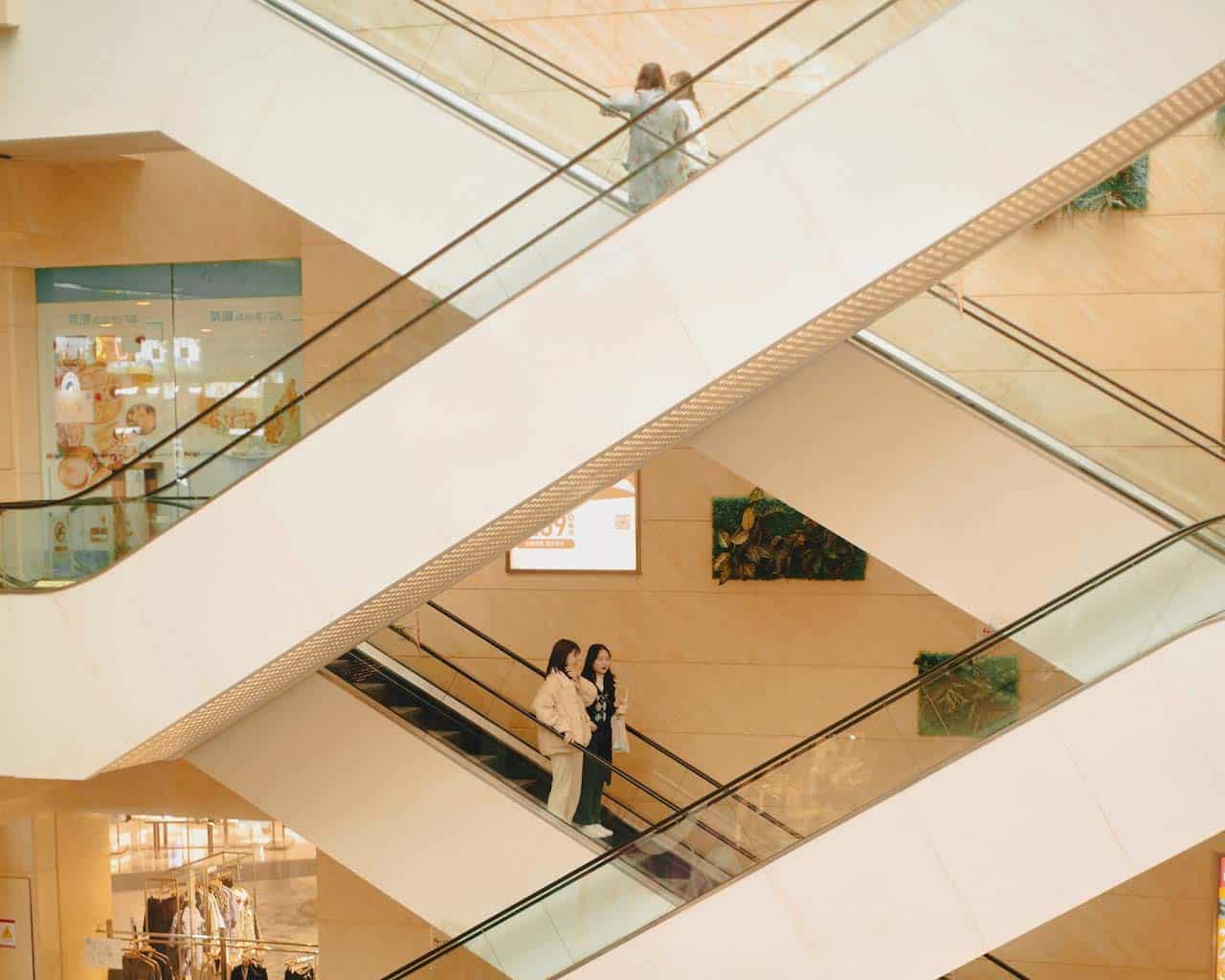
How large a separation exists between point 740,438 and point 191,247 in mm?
6019

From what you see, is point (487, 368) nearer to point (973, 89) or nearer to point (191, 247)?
point (973, 89)

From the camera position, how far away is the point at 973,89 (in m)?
6.48

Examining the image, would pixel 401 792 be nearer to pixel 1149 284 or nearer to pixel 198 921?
pixel 198 921

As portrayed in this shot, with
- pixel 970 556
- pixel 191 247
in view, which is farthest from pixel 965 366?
pixel 191 247

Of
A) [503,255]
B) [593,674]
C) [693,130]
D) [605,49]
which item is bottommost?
[593,674]

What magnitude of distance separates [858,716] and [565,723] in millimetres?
2662

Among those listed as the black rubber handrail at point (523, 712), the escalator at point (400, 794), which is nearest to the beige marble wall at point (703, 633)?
the black rubber handrail at point (523, 712)

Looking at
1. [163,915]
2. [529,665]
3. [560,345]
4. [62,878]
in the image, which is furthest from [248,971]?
[560,345]

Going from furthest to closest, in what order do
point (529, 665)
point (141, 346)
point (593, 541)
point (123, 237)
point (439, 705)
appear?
point (141, 346) → point (123, 237) → point (593, 541) → point (529, 665) → point (439, 705)

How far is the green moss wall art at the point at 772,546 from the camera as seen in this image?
1103 centimetres

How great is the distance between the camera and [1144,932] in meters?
10.6

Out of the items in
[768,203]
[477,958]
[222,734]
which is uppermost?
[768,203]

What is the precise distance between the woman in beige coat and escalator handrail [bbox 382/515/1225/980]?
0.73 meters

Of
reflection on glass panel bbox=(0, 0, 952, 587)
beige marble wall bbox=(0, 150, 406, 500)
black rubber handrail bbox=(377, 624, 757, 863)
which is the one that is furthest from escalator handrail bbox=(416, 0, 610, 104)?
black rubber handrail bbox=(377, 624, 757, 863)
